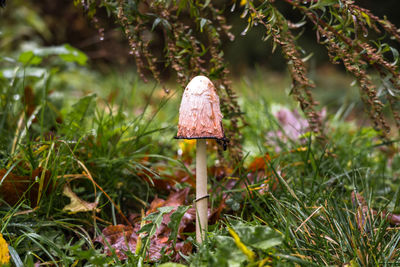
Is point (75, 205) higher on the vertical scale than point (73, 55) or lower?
lower

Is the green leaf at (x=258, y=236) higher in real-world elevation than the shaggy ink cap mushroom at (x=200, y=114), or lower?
lower

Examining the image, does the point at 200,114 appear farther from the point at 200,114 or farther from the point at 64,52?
the point at 64,52

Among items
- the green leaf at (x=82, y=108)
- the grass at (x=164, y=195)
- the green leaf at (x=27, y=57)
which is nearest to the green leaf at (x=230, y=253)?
the grass at (x=164, y=195)

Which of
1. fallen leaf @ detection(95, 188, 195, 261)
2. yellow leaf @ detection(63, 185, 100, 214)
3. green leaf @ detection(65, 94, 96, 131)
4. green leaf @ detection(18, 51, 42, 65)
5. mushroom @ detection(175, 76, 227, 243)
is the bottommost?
fallen leaf @ detection(95, 188, 195, 261)

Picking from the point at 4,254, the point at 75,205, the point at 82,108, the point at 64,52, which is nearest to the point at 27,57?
the point at 64,52

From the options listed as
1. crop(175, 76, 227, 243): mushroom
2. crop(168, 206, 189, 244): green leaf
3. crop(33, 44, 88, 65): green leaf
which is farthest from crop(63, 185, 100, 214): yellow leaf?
crop(33, 44, 88, 65): green leaf

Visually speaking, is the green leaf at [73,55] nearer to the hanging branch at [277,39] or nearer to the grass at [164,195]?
the grass at [164,195]

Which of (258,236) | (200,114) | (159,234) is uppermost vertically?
(200,114)

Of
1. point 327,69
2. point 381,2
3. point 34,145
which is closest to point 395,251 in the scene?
point 34,145

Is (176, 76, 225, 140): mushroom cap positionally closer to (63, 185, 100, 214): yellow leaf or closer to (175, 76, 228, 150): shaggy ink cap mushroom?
(175, 76, 228, 150): shaggy ink cap mushroom
